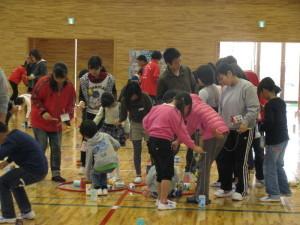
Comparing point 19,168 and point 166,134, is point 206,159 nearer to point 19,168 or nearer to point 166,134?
point 166,134

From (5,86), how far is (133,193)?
2.05 meters

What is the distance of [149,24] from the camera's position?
16.8 meters

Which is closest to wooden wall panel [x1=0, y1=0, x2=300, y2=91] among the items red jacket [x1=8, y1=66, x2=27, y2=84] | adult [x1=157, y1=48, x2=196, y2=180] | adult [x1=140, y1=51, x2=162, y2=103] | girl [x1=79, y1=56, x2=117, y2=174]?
red jacket [x1=8, y1=66, x2=27, y2=84]

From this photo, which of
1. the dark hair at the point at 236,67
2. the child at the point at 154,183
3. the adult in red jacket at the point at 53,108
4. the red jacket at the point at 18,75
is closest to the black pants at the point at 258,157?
the dark hair at the point at 236,67

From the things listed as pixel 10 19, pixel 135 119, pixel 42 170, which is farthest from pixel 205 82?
pixel 10 19

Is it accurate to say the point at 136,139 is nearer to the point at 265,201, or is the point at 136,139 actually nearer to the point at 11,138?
the point at 265,201

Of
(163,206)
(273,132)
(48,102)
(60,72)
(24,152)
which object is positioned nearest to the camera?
(24,152)

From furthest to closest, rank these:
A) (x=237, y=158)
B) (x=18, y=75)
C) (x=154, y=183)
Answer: (x=18, y=75), (x=154, y=183), (x=237, y=158)

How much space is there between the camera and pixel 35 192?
256 inches

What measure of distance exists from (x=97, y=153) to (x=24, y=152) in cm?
138

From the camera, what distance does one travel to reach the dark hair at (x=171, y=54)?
6.81 metres

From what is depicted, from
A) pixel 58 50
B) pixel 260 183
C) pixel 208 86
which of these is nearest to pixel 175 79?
pixel 208 86

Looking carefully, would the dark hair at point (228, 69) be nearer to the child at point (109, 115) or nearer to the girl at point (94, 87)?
the child at point (109, 115)

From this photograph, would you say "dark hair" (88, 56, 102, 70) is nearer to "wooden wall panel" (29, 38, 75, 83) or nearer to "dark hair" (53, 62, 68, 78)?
"dark hair" (53, 62, 68, 78)
